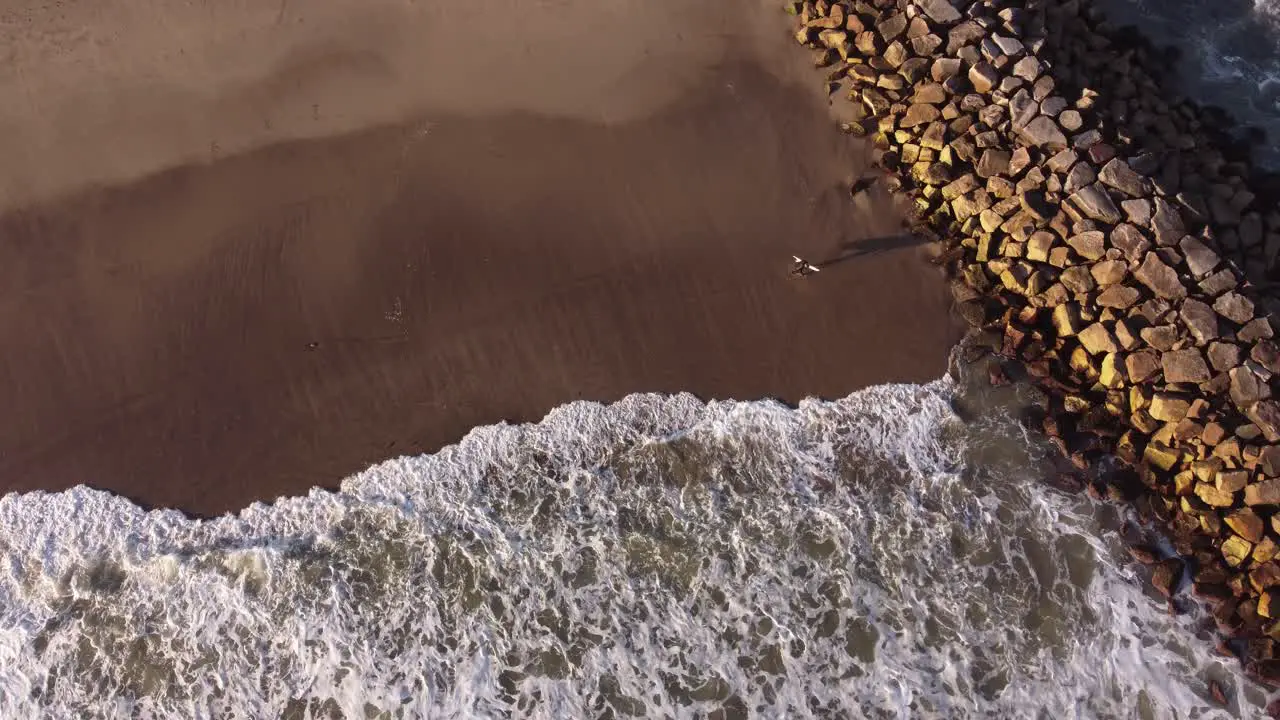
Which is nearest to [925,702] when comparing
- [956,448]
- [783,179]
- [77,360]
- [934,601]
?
[934,601]

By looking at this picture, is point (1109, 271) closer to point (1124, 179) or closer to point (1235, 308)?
point (1124, 179)

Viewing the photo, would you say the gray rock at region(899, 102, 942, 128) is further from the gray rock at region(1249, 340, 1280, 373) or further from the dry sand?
the gray rock at region(1249, 340, 1280, 373)

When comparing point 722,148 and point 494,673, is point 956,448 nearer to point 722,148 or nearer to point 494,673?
point 722,148

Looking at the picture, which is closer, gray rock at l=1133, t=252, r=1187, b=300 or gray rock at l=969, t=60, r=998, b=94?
gray rock at l=1133, t=252, r=1187, b=300

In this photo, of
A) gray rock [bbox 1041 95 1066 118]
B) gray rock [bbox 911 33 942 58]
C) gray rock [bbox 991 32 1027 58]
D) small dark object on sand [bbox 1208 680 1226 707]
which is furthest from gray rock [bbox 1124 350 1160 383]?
gray rock [bbox 911 33 942 58]

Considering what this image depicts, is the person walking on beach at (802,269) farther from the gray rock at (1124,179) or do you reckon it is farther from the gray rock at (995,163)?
the gray rock at (1124,179)
